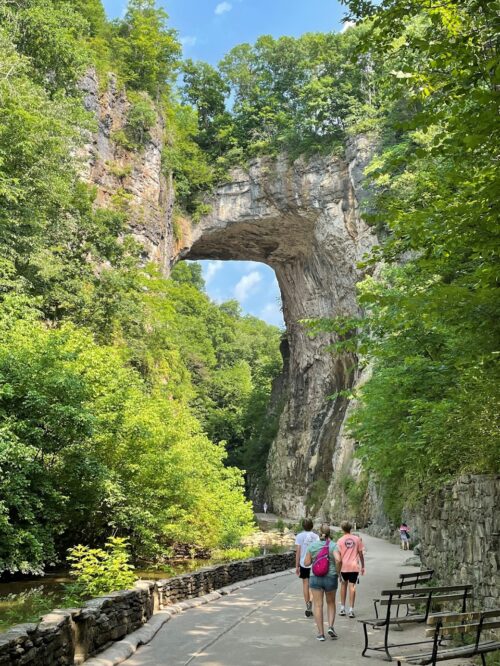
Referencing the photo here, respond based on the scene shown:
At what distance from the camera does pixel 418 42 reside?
576cm

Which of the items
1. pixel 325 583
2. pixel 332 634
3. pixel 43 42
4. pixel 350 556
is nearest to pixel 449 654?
pixel 325 583

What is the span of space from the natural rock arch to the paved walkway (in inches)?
981

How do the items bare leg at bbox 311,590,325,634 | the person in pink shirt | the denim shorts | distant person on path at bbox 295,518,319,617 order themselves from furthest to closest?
distant person on path at bbox 295,518,319,617, the person in pink shirt, the denim shorts, bare leg at bbox 311,590,325,634

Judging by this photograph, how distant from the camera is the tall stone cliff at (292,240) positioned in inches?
1291

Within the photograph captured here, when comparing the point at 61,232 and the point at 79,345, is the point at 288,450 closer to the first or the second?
the point at 61,232

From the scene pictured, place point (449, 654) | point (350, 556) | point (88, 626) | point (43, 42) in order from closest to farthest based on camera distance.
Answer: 1. point (449, 654)
2. point (88, 626)
3. point (350, 556)
4. point (43, 42)

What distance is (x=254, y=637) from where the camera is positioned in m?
6.69

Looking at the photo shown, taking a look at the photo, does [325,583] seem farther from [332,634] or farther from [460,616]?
[460,616]

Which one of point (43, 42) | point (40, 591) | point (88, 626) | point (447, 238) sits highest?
point (43, 42)

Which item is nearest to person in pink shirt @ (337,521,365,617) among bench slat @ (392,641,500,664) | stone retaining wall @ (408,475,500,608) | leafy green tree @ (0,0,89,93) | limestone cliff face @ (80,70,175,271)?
stone retaining wall @ (408,475,500,608)

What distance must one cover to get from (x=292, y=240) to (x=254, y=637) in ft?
119

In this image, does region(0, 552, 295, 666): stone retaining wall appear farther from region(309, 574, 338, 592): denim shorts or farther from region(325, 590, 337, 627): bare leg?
region(325, 590, 337, 627): bare leg

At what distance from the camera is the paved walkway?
5641 millimetres

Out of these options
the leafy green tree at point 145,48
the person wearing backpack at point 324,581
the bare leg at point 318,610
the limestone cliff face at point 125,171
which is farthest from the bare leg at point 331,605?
the leafy green tree at point 145,48
